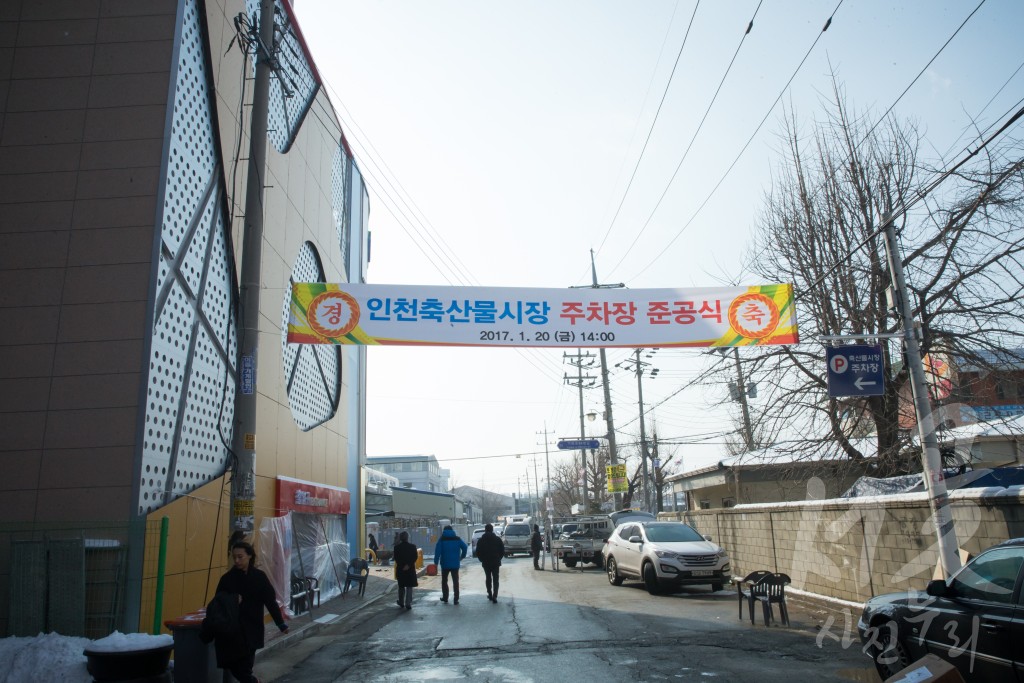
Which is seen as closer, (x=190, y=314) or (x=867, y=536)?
(x=190, y=314)

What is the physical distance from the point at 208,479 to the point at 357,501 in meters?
12.7

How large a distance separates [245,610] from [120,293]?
5.56 metres

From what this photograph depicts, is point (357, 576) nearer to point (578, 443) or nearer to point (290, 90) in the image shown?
point (290, 90)

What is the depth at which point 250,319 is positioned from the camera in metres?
8.51

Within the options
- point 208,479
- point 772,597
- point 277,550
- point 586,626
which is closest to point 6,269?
point 208,479

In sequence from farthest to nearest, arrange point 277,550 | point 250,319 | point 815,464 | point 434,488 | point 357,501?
point 434,488
point 357,501
point 815,464
point 277,550
point 250,319

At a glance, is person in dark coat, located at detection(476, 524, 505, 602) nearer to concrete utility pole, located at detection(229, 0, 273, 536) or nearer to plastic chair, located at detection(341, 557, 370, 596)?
plastic chair, located at detection(341, 557, 370, 596)

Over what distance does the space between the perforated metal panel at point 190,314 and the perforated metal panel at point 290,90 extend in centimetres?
299

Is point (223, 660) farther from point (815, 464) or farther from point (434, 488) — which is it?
point (434, 488)

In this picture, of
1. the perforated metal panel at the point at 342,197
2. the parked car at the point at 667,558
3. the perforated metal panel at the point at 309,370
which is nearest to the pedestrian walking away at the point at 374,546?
the perforated metal panel at the point at 309,370

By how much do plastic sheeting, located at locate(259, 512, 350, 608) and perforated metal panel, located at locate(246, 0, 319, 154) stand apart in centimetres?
828

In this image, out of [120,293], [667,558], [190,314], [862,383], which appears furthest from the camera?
[667,558]

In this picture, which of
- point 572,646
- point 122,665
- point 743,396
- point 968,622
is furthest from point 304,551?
point 968,622

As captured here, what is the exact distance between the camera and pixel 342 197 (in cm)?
2300
